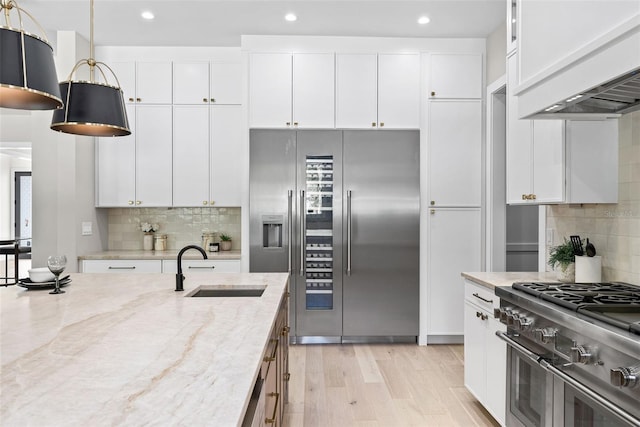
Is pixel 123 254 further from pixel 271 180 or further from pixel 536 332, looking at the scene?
pixel 536 332

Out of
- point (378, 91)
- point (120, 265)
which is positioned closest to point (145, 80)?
point (120, 265)

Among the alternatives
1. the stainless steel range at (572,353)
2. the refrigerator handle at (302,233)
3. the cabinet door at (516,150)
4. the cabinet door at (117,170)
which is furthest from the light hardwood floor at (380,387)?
the cabinet door at (117,170)

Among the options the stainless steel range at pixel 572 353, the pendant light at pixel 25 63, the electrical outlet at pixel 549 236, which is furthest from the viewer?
the electrical outlet at pixel 549 236

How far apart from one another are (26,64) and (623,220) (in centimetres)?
277

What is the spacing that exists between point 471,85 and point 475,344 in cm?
251

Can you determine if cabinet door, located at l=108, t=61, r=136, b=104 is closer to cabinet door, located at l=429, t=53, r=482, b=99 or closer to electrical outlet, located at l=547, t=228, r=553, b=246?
cabinet door, located at l=429, t=53, r=482, b=99

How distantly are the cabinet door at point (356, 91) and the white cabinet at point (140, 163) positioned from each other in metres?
1.72

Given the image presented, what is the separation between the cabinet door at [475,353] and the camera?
2.69 m

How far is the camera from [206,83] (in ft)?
14.4

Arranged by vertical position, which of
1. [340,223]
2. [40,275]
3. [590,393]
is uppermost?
[340,223]

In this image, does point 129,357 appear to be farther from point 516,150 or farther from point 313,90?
point 313,90

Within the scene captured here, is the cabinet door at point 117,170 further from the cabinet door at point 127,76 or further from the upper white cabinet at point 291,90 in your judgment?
the upper white cabinet at point 291,90

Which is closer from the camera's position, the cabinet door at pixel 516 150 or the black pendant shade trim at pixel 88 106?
the black pendant shade trim at pixel 88 106

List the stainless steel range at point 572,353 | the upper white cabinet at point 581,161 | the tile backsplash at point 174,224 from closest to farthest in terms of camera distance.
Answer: the stainless steel range at point 572,353 → the upper white cabinet at point 581,161 → the tile backsplash at point 174,224
